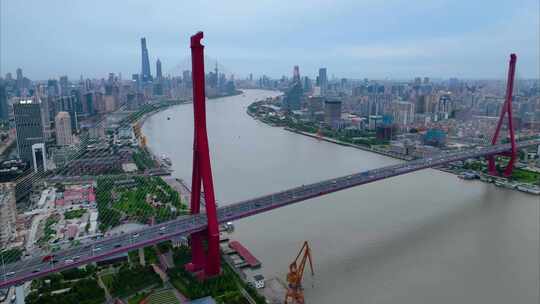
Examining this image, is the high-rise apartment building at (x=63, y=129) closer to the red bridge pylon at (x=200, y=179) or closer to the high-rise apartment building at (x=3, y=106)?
the high-rise apartment building at (x=3, y=106)

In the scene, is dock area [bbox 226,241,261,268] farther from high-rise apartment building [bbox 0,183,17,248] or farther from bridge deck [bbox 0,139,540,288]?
high-rise apartment building [bbox 0,183,17,248]

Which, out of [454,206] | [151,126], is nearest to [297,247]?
[454,206]

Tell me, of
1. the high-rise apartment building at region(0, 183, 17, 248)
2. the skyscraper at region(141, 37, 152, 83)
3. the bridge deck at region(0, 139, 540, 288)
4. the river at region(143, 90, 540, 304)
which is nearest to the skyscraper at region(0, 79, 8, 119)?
the river at region(143, 90, 540, 304)

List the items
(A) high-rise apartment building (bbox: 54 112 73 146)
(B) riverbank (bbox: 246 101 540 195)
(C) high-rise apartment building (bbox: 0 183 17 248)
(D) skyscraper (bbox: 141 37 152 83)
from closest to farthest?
1. (C) high-rise apartment building (bbox: 0 183 17 248)
2. (B) riverbank (bbox: 246 101 540 195)
3. (A) high-rise apartment building (bbox: 54 112 73 146)
4. (D) skyscraper (bbox: 141 37 152 83)

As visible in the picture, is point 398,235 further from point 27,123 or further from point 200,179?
point 27,123

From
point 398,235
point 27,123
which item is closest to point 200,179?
point 398,235

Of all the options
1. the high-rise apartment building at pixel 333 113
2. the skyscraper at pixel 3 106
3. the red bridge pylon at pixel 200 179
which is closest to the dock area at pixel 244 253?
the red bridge pylon at pixel 200 179
